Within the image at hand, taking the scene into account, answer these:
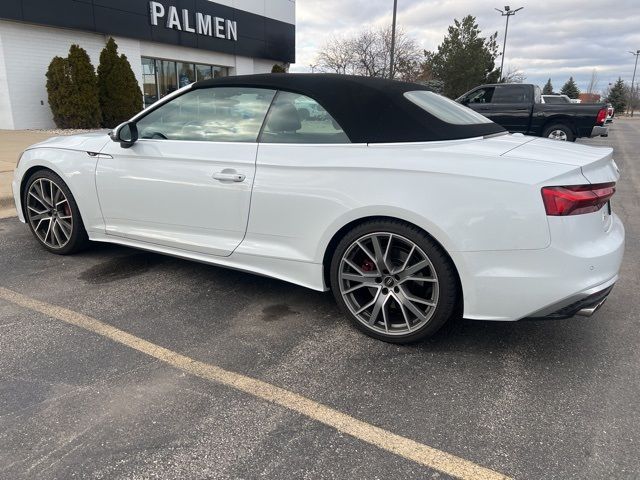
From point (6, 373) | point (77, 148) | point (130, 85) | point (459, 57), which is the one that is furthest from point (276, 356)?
point (459, 57)

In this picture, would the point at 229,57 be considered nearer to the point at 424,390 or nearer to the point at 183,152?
the point at 183,152

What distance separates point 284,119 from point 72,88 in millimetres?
14306

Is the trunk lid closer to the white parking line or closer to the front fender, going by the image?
the white parking line

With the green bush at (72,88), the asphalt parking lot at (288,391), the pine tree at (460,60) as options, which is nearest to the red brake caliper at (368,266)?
the asphalt parking lot at (288,391)

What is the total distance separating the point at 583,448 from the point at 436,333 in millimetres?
1127

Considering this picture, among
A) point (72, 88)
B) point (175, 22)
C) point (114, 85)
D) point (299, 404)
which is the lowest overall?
point (299, 404)

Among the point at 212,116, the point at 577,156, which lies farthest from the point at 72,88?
the point at 577,156

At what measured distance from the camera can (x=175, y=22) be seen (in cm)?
1934

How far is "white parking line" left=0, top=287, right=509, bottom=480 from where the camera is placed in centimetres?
210

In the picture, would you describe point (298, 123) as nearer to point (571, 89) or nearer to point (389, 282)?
point (389, 282)

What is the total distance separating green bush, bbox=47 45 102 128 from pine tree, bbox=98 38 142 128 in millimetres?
871

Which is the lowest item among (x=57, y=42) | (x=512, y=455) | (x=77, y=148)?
(x=512, y=455)

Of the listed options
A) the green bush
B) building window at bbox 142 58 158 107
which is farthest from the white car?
building window at bbox 142 58 158 107

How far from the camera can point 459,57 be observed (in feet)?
129
